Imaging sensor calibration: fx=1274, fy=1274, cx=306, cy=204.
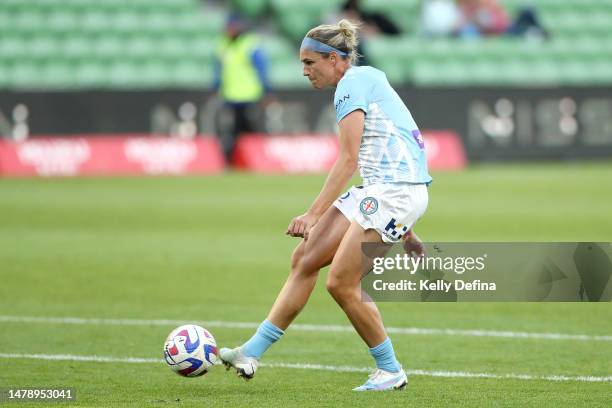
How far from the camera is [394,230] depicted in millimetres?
7254

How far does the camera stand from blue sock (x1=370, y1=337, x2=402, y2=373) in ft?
24.2

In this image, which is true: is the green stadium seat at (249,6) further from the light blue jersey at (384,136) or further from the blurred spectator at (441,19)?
the light blue jersey at (384,136)

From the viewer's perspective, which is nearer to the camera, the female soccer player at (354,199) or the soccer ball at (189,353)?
the female soccer player at (354,199)

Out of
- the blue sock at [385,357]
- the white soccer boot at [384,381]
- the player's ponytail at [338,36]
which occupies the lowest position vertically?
the white soccer boot at [384,381]

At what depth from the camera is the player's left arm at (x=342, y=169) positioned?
710 centimetres

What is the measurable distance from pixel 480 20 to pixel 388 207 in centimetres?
2316

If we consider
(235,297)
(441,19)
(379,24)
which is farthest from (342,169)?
(379,24)

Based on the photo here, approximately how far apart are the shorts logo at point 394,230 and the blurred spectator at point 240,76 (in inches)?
629

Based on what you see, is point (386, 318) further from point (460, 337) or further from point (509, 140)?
point (509, 140)

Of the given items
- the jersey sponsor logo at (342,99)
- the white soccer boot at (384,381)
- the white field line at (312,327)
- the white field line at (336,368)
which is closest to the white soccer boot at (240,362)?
the white soccer boot at (384,381)

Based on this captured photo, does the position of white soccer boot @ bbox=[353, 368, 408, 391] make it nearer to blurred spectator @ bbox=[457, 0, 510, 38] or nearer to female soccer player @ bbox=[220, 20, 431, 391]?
female soccer player @ bbox=[220, 20, 431, 391]

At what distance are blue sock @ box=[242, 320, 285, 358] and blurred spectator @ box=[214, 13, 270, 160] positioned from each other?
1584cm

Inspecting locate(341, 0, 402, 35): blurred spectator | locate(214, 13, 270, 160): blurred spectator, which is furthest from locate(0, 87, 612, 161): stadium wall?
locate(341, 0, 402, 35): blurred spectator

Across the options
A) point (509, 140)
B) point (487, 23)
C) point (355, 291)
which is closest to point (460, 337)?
point (355, 291)
